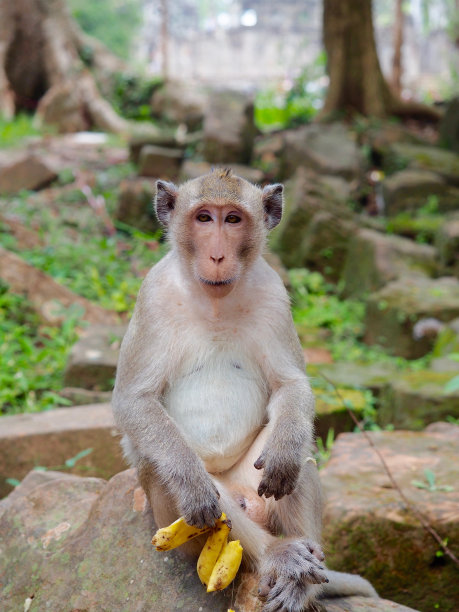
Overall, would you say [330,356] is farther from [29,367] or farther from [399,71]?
[399,71]

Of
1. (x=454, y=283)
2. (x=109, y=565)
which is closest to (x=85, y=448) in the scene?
(x=109, y=565)

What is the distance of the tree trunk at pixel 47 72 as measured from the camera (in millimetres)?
16797

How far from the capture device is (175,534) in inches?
99.0

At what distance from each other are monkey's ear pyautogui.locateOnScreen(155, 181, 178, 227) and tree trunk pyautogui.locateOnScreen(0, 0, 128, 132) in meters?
14.3

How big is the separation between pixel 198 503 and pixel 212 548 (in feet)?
0.62

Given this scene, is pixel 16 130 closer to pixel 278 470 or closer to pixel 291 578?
pixel 278 470

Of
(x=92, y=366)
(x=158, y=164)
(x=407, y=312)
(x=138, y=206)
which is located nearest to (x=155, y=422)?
(x=92, y=366)

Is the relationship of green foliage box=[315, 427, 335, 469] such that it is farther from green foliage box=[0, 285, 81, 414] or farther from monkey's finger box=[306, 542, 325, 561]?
monkey's finger box=[306, 542, 325, 561]

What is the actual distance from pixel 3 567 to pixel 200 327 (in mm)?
1304

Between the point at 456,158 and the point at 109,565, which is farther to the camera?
the point at 456,158

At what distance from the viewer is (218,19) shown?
1522 inches

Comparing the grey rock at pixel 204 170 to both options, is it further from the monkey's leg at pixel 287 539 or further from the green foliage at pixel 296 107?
the monkey's leg at pixel 287 539

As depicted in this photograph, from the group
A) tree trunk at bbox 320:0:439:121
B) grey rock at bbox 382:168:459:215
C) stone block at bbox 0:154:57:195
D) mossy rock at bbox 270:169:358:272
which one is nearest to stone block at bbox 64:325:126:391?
mossy rock at bbox 270:169:358:272

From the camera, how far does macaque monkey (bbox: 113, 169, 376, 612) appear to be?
8.66 ft
